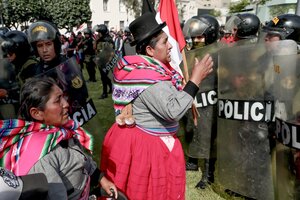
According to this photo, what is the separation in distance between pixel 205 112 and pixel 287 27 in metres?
1.47

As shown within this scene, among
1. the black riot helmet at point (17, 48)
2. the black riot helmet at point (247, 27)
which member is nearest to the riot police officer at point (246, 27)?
the black riot helmet at point (247, 27)

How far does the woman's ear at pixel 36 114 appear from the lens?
177 centimetres

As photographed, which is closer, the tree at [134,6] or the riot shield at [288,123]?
the riot shield at [288,123]

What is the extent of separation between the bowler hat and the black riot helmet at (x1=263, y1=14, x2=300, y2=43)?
67.4 inches

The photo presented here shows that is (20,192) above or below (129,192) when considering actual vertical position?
above

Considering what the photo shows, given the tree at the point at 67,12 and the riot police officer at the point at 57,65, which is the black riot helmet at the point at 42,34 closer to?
the riot police officer at the point at 57,65

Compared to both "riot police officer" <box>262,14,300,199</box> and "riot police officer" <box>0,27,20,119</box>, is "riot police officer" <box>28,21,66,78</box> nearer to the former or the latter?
"riot police officer" <box>0,27,20,119</box>

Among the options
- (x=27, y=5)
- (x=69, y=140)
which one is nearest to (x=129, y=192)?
(x=69, y=140)

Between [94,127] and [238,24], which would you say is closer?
[94,127]

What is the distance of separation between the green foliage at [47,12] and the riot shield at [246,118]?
87.8 feet

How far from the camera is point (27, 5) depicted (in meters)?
29.9

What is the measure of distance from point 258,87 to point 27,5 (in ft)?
101

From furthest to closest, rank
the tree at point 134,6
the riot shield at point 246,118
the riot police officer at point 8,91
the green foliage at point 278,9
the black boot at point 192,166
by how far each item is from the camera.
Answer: the tree at point 134,6, the green foliage at point 278,9, the black boot at point 192,166, the riot police officer at point 8,91, the riot shield at point 246,118

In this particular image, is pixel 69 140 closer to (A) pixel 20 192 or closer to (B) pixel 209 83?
(A) pixel 20 192
